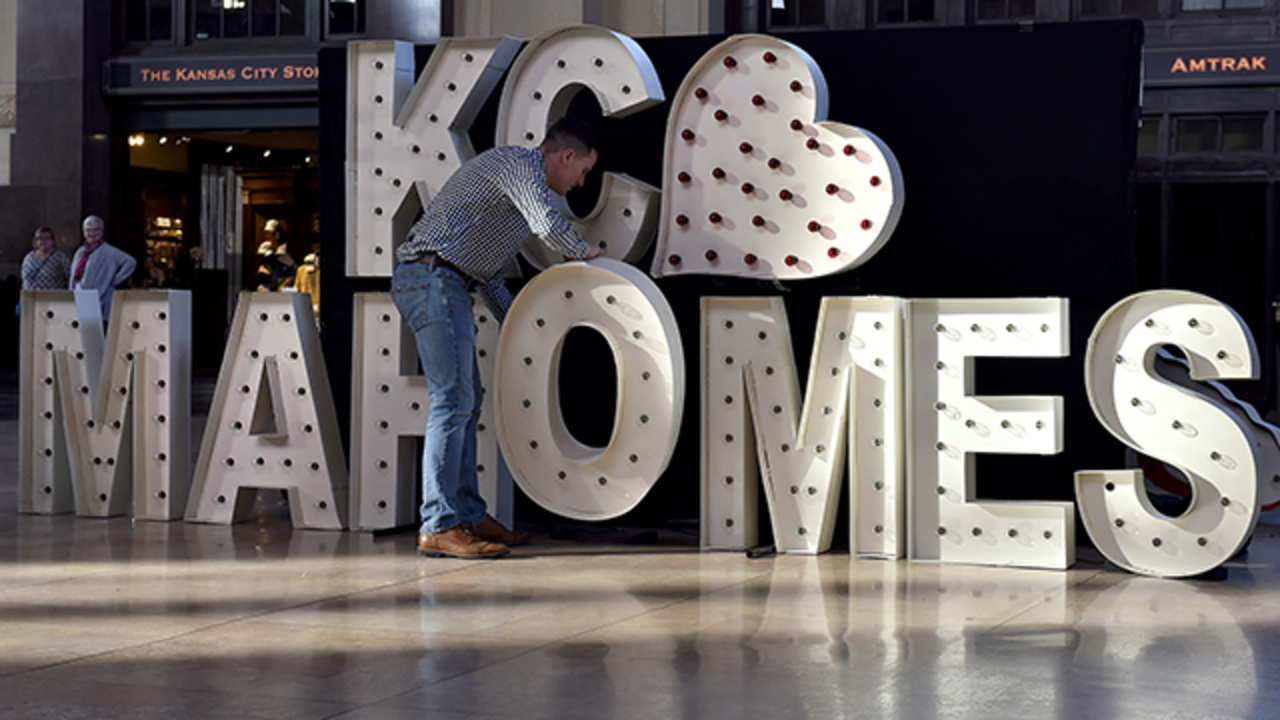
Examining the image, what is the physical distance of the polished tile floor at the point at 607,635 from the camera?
3.64m

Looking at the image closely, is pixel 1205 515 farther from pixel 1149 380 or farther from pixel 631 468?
pixel 631 468

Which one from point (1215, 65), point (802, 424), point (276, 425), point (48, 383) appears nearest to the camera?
point (802, 424)

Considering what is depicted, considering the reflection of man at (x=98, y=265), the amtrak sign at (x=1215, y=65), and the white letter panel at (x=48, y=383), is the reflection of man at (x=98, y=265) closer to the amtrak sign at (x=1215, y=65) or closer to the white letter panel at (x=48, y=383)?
the white letter panel at (x=48, y=383)

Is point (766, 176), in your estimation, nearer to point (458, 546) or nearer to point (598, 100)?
point (598, 100)

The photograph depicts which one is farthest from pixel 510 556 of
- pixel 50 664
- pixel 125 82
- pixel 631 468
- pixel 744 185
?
pixel 125 82

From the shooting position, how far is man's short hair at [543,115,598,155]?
5945mm

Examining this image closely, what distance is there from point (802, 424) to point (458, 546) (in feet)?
4.70

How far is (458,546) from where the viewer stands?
5.86 meters

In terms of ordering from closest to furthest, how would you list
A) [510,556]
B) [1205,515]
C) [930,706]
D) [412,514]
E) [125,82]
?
1. [930,706]
2. [1205,515]
3. [510,556]
4. [412,514]
5. [125,82]

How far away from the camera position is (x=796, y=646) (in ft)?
13.9

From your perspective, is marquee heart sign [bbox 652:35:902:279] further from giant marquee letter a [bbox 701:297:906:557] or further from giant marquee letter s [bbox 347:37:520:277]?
giant marquee letter s [bbox 347:37:520:277]

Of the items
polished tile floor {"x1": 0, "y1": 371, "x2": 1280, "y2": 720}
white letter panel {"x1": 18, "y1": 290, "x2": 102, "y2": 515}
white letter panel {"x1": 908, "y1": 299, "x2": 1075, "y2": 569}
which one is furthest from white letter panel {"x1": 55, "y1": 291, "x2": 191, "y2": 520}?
white letter panel {"x1": 908, "y1": 299, "x2": 1075, "y2": 569}

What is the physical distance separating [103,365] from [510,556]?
232 cm

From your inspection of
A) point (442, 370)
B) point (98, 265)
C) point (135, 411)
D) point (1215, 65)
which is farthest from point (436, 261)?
point (1215, 65)
